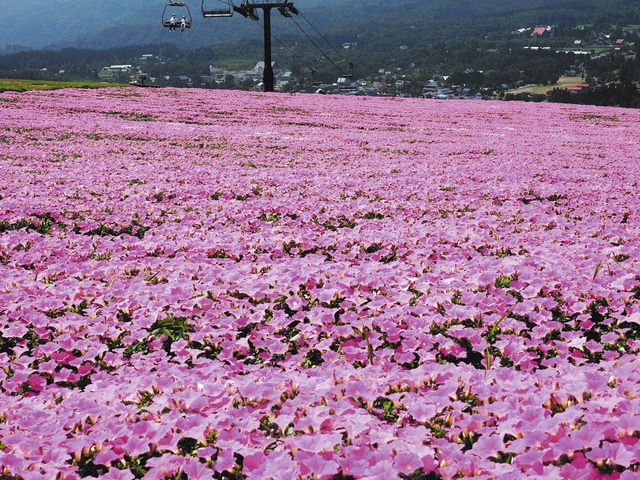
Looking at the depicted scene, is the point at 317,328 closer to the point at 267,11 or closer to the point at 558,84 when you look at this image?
the point at 267,11

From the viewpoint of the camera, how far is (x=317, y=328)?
5.56 m

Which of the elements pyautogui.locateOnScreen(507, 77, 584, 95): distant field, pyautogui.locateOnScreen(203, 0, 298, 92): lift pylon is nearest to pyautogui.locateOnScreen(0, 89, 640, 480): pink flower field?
pyautogui.locateOnScreen(203, 0, 298, 92): lift pylon

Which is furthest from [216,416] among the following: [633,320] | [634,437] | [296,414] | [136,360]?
[633,320]

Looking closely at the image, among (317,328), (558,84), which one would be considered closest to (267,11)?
(317,328)

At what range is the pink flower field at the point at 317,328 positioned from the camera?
130 inches

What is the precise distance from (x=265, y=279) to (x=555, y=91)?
9054 cm

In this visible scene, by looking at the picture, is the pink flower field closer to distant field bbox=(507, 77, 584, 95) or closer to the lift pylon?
the lift pylon

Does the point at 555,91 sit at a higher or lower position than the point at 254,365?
higher

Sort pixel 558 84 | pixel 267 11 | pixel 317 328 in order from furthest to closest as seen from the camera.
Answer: pixel 558 84 < pixel 267 11 < pixel 317 328

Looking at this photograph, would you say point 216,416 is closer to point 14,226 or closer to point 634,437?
point 634,437

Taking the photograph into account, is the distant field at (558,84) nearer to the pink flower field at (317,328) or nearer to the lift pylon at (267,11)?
the lift pylon at (267,11)

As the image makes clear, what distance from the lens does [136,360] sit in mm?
4969

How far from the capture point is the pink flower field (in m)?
3.30

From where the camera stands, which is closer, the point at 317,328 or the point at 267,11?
the point at 317,328
